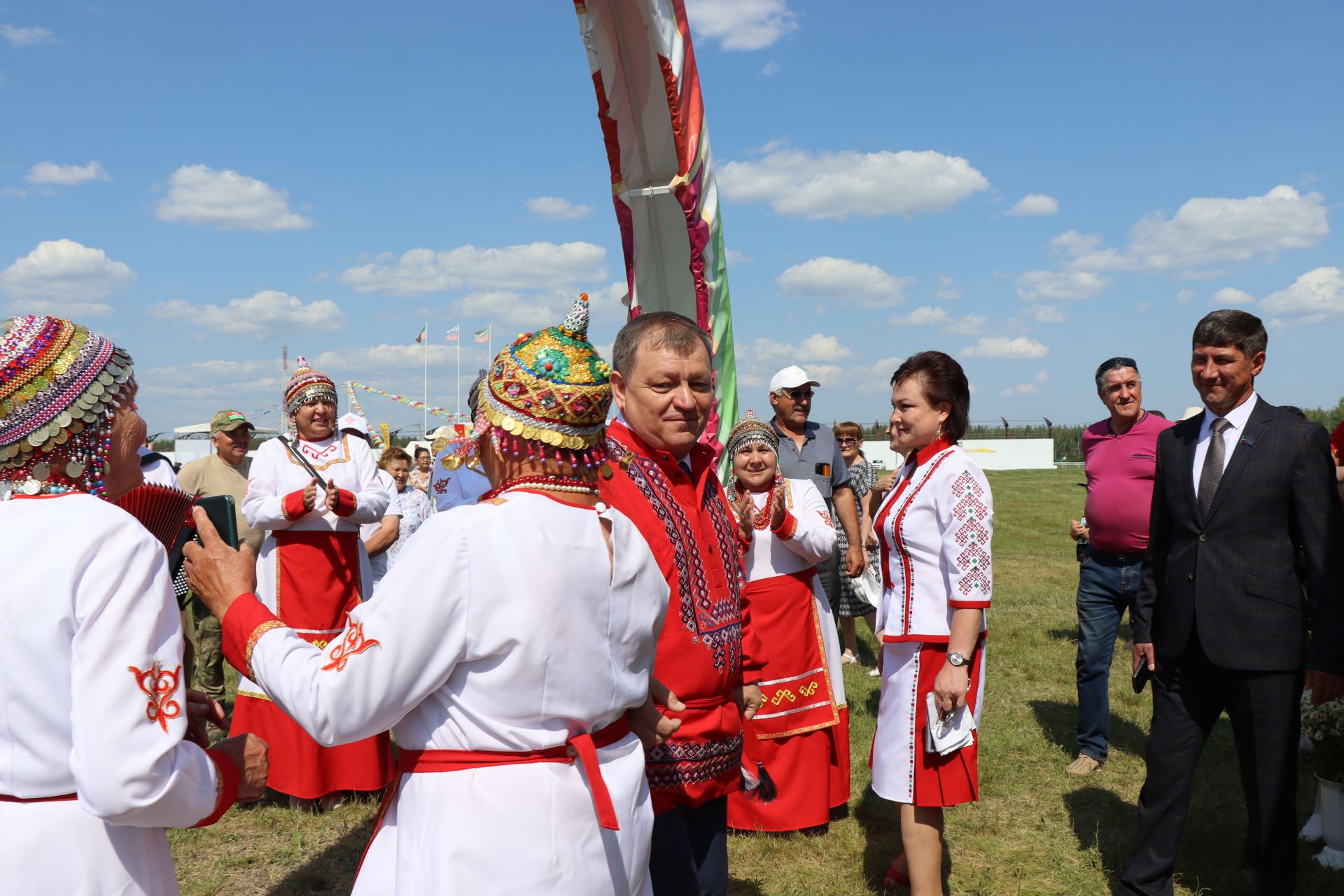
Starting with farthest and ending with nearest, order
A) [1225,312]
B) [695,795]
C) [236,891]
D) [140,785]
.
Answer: [236,891], [1225,312], [695,795], [140,785]

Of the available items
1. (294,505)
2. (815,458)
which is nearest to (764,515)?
(815,458)

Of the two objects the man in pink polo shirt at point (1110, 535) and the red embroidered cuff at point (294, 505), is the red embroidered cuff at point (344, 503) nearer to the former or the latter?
the red embroidered cuff at point (294, 505)

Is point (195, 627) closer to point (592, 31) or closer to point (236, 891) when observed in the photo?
point (236, 891)

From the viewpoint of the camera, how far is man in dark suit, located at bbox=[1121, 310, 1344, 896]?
11.2 ft

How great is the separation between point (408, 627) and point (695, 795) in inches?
51.0

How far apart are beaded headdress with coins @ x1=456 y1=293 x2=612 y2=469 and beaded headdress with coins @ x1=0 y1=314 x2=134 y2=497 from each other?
706mm

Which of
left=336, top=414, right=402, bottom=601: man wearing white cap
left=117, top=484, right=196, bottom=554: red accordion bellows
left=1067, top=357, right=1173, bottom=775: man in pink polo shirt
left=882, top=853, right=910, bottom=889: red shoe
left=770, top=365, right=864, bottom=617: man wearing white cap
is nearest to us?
left=117, top=484, right=196, bottom=554: red accordion bellows

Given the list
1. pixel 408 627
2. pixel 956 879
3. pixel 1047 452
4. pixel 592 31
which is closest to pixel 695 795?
pixel 408 627

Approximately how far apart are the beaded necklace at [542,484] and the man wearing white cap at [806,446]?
487 cm

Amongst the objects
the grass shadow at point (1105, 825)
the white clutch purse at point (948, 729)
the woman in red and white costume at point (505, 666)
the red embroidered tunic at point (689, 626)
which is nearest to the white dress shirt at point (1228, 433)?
the white clutch purse at point (948, 729)

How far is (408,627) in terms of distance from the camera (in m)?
1.70

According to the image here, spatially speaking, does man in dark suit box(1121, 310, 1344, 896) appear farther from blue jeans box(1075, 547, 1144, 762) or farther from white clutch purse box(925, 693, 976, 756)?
blue jeans box(1075, 547, 1144, 762)

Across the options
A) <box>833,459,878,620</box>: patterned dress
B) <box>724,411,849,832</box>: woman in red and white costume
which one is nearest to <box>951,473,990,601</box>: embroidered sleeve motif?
<box>724,411,849,832</box>: woman in red and white costume

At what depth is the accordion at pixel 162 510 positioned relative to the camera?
84.8 inches
